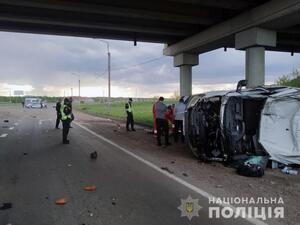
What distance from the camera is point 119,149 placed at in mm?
12883

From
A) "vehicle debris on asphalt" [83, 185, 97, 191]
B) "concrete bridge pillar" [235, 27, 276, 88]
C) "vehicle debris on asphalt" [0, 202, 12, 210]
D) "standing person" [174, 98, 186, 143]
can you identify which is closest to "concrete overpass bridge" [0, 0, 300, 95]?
"concrete bridge pillar" [235, 27, 276, 88]

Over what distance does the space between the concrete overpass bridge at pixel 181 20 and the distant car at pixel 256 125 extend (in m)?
5.29

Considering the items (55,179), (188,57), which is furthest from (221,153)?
(188,57)

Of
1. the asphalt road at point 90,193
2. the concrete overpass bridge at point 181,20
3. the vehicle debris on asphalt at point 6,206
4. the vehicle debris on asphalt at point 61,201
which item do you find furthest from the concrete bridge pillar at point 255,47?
the vehicle debris on asphalt at point 6,206

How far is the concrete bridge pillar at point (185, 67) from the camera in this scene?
24.5 metres

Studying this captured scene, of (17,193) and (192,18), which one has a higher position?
(192,18)

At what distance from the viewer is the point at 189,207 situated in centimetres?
600

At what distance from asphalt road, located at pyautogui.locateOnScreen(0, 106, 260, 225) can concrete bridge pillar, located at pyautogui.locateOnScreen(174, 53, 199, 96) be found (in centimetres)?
1412

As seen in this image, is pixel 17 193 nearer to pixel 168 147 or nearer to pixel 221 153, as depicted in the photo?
pixel 221 153

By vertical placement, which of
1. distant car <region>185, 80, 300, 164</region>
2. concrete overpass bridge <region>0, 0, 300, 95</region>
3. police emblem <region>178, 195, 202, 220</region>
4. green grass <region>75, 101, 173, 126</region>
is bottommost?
police emblem <region>178, 195, 202, 220</region>

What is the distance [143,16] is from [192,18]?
2.50m

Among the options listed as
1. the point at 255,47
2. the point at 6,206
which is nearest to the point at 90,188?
the point at 6,206

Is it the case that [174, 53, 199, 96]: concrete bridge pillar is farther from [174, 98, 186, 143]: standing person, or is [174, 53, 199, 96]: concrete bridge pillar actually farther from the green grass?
[174, 98, 186, 143]: standing person

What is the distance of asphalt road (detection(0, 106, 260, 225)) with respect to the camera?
5449 mm
